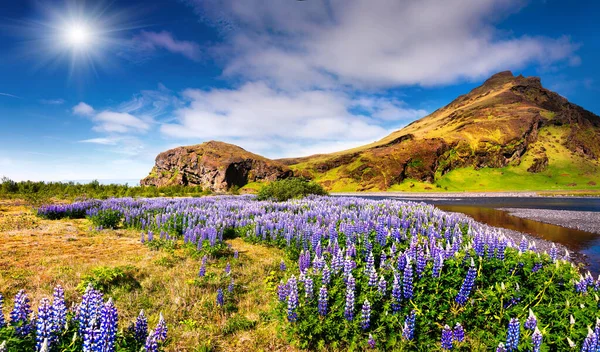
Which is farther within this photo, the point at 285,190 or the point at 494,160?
the point at 494,160

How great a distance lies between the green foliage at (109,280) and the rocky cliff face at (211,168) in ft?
195

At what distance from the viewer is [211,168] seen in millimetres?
68875

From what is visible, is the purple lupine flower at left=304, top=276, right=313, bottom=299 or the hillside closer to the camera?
the purple lupine flower at left=304, top=276, right=313, bottom=299

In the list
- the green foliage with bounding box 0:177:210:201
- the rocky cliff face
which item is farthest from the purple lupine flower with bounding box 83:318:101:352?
the rocky cliff face

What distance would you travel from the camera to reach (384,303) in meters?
5.11

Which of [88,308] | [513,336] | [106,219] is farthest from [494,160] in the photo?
[88,308]

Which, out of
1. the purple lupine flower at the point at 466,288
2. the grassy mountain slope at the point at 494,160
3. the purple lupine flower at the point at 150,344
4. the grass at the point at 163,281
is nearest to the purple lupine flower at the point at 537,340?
the purple lupine flower at the point at 466,288

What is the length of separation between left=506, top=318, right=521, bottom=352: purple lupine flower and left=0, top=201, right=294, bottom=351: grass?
3436 mm

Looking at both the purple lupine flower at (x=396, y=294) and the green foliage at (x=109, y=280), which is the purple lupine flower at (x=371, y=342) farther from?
the green foliage at (x=109, y=280)

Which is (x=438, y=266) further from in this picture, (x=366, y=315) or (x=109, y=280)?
(x=109, y=280)

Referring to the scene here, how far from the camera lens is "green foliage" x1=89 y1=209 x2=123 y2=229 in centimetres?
1293

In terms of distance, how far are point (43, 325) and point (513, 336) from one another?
615 cm

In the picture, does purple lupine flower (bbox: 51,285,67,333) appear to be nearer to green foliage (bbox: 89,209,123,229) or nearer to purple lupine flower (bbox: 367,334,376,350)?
purple lupine flower (bbox: 367,334,376,350)

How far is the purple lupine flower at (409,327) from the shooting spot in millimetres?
4621
